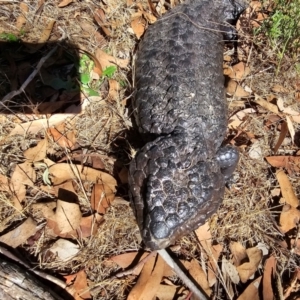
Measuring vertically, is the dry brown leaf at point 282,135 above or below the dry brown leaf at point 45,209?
above

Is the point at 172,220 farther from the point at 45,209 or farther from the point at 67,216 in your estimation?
the point at 45,209

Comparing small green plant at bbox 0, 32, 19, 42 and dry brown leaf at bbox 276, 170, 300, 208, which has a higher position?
small green plant at bbox 0, 32, 19, 42

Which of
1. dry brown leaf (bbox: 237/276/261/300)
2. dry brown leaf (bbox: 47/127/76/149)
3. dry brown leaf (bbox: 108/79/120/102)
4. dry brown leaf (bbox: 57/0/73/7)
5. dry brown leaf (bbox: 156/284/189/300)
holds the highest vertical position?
dry brown leaf (bbox: 57/0/73/7)

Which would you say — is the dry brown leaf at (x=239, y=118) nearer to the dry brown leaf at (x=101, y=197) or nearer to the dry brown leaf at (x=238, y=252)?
the dry brown leaf at (x=238, y=252)

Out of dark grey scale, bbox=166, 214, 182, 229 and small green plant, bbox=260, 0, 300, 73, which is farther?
small green plant, bbox=260, 0, 300, 73

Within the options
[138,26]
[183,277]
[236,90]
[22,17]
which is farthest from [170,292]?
[22,17]

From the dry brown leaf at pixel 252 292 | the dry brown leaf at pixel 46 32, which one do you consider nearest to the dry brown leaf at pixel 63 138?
the dry brown leaf at pixel 46 32

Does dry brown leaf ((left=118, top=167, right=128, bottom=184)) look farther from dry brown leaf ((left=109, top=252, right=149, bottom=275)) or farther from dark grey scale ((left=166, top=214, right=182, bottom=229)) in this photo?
dark grey scale ((left=166, top=214, right=182, bottom=229))

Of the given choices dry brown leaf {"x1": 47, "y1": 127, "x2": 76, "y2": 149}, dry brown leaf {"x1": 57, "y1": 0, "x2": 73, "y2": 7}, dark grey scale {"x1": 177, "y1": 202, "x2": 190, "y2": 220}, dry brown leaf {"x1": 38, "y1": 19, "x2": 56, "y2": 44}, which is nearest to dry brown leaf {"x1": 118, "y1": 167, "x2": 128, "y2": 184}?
dry brown leaf {"x1": 47, "y1": 127, "x2": 76, "y2": 149}
